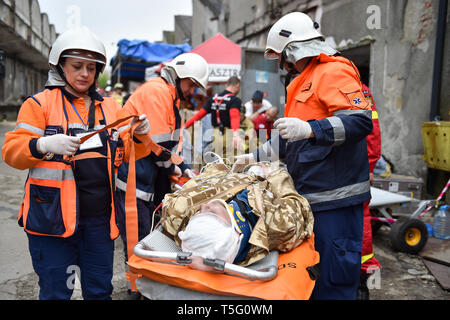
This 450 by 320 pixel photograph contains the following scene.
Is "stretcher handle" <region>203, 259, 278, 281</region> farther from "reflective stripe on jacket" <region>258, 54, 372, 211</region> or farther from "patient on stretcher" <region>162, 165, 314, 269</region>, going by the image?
"reflective stripe on jacket" <region>258, 54, 372, 211</region>

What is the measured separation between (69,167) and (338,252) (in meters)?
1.58

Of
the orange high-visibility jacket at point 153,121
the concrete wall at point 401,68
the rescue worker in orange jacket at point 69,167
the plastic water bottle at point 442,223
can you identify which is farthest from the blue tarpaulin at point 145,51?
the rescue worker in orange jacket at point 69,167

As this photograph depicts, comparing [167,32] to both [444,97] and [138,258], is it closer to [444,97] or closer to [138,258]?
[444,97]

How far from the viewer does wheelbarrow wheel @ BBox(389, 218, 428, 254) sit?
3891 mm

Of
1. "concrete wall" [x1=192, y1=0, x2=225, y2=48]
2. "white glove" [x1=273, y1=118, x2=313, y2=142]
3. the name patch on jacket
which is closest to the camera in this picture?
"white glove" [x1=273, y1=118, x2=313, y2=142]

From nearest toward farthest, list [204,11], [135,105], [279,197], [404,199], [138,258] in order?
[138,258], [279,197], [135,105], [404,199], [204,11]

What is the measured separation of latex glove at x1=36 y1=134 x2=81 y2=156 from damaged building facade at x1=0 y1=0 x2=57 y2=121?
9.41 metres

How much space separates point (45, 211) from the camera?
1.85m

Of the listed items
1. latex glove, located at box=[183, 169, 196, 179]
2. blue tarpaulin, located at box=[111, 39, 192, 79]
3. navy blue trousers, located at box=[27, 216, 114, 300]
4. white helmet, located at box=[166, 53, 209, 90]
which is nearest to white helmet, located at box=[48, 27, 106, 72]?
navy blue trousers, located at box=[27, 216, 114, 300]

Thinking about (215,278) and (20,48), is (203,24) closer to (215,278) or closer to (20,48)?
(20,48)

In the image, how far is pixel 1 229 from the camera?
4.30 m
